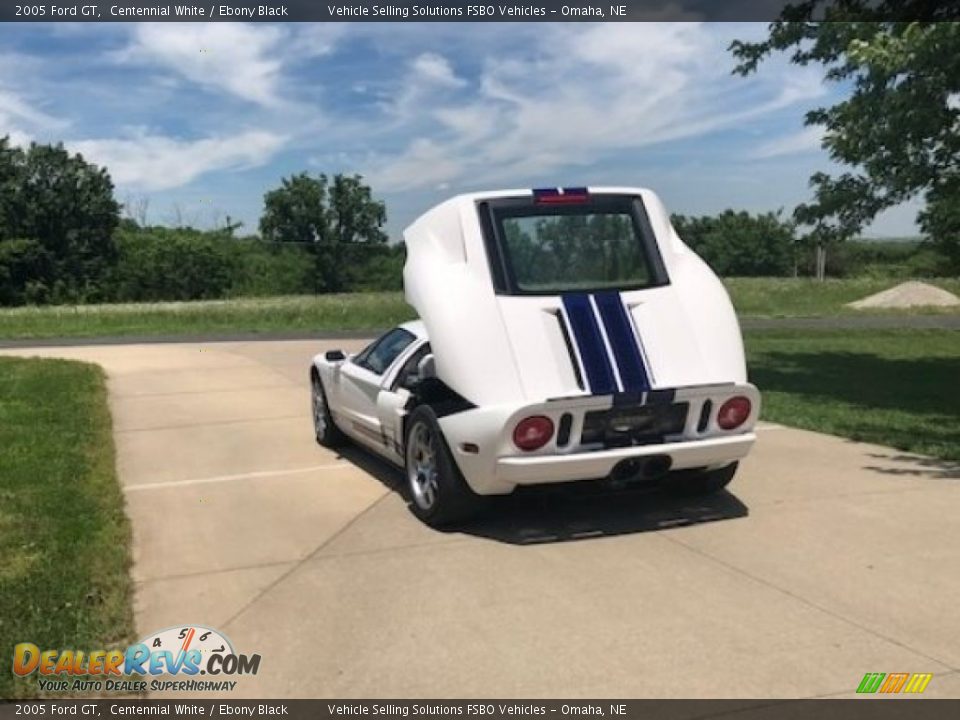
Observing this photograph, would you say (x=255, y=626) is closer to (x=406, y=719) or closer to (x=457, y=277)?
(x=406, y=719)

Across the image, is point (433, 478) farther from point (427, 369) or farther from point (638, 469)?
point (638, 469)

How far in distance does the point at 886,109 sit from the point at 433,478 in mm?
8709

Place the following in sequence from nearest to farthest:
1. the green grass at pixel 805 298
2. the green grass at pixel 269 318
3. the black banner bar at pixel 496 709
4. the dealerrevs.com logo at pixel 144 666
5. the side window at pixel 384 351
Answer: the black banner bar at pixel 496 709
the dealerrevs.com logo at pixel 144 666
the side window at pixel 384 351
the green grass at pixel 269 318
the green grass at pixel 805 298

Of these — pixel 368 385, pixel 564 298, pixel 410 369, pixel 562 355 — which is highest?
pixel 564 298

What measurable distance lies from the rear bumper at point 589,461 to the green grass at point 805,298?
93.0 feet

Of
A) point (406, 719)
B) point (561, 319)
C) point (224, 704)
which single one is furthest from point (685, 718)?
point (561, 319)

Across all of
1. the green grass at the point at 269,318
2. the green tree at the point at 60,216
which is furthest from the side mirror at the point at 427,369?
the green tree at the point at 60,216

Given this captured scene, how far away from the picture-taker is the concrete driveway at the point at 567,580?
11.9 ft

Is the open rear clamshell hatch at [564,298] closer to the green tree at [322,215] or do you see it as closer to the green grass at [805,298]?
the green grass at [805,298]

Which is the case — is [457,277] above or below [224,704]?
above

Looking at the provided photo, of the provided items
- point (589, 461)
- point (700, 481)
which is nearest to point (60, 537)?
point (589, 461)

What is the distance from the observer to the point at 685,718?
10.6 ft

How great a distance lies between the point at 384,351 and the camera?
23.4 ft

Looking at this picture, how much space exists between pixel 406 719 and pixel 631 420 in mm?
2531
